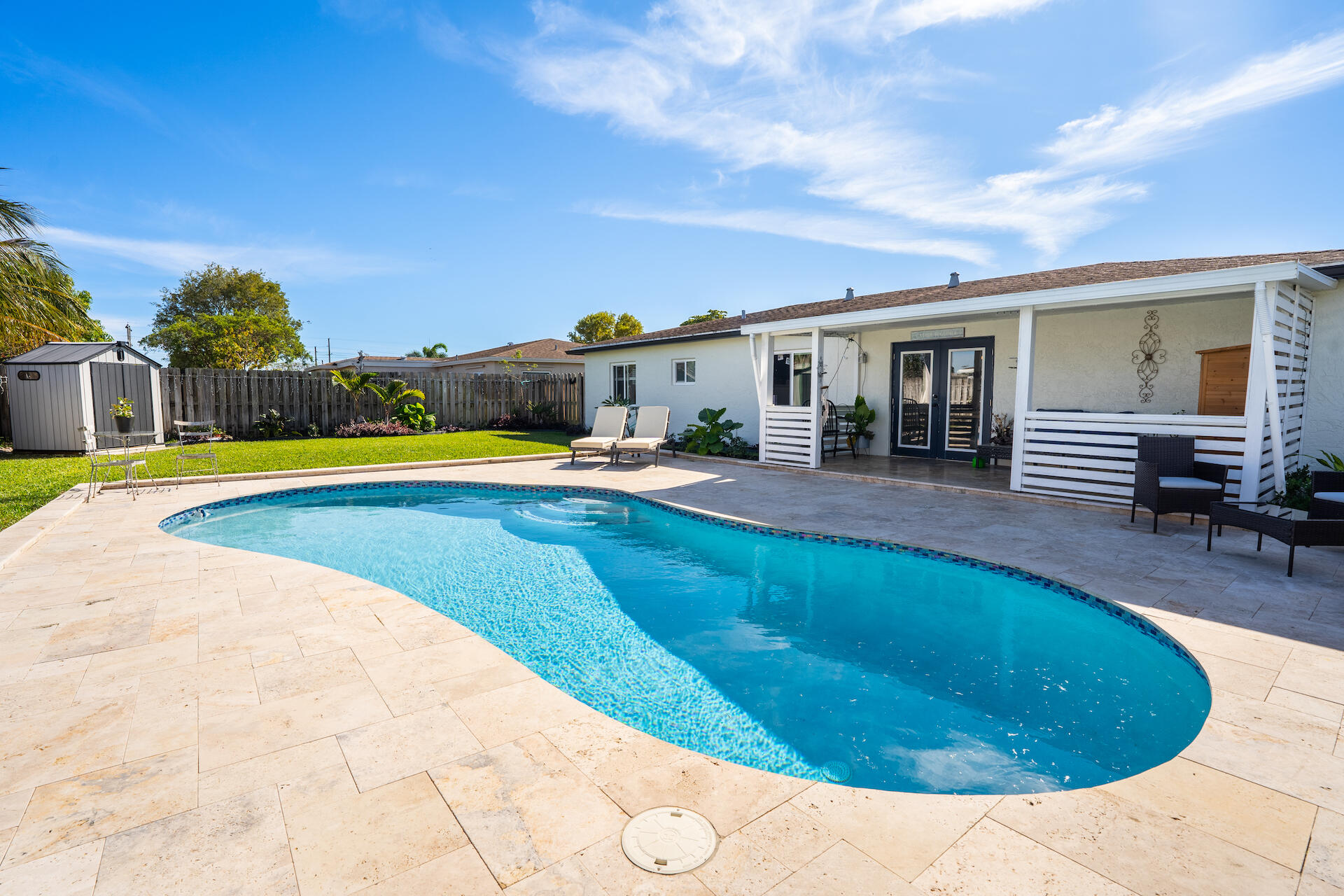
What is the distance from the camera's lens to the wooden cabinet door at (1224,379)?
8.79m

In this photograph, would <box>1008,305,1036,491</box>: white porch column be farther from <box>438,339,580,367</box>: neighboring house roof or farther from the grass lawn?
<box>438,339,580,367</box>: neighboring house roof

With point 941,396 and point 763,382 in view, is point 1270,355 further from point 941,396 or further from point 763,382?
point 763,382

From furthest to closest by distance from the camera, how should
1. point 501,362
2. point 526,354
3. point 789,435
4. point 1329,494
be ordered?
point 526,354 < point 501,362 < point 789,435 < point 1329,494

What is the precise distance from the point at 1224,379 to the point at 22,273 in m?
22.1

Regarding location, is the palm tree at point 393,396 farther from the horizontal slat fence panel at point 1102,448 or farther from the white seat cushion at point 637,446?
the horizontal slat fence panel at point 1102,448

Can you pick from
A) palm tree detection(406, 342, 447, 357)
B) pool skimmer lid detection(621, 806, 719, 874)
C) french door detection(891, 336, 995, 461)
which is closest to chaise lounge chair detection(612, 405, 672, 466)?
french door detection(891, 336, 995, 461)

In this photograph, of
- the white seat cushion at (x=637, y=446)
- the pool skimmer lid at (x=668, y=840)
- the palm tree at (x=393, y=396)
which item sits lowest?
the pool skimmer lid at (x=668, y=840)

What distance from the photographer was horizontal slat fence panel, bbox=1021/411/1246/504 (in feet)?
22.7

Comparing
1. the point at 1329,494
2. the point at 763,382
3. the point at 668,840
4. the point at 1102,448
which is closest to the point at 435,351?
the point at 763,382

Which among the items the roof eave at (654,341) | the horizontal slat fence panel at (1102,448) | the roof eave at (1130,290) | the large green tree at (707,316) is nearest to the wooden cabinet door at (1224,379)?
the roof eave at (1130,290)

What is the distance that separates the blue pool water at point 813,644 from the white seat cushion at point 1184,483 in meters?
2.72

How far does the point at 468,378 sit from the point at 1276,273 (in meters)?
18.3

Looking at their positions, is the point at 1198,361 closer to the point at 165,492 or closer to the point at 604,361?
the point at 604,361

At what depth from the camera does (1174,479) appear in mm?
6742
